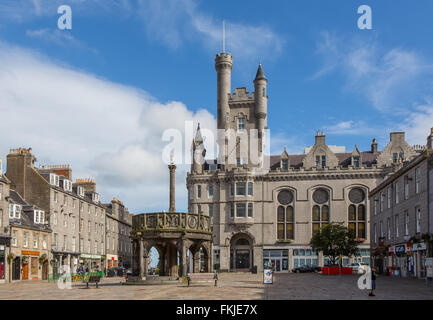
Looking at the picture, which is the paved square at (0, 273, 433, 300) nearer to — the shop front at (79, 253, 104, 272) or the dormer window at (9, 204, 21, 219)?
the dormer window at (9, 204, 21, 219)

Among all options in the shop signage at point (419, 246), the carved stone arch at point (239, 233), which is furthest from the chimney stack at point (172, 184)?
the carved stone arch at point (239, 233)

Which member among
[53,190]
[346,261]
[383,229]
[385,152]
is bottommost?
[346,261]

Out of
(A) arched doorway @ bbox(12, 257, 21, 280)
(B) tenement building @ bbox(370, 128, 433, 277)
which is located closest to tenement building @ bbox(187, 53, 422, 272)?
(B) tenement building @ bbox(370, 128, 433, 277)

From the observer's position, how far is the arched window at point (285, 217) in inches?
3019

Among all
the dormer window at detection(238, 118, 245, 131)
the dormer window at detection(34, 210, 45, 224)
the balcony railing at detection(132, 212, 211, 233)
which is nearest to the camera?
the balcony railing at detection(132, 212, 211, 233)

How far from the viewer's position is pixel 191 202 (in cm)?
7944

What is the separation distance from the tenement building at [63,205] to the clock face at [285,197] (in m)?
25.9

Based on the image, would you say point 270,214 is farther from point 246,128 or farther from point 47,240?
point 47,240

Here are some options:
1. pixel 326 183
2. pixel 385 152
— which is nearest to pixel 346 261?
pixel 326 183

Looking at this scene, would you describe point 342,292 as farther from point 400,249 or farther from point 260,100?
point 260,100

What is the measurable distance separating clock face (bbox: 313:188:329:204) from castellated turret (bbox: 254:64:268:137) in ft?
41.3

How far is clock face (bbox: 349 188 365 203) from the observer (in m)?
75.0

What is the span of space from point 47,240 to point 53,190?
5635 mm

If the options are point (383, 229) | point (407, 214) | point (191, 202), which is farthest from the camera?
point (191, 202)
